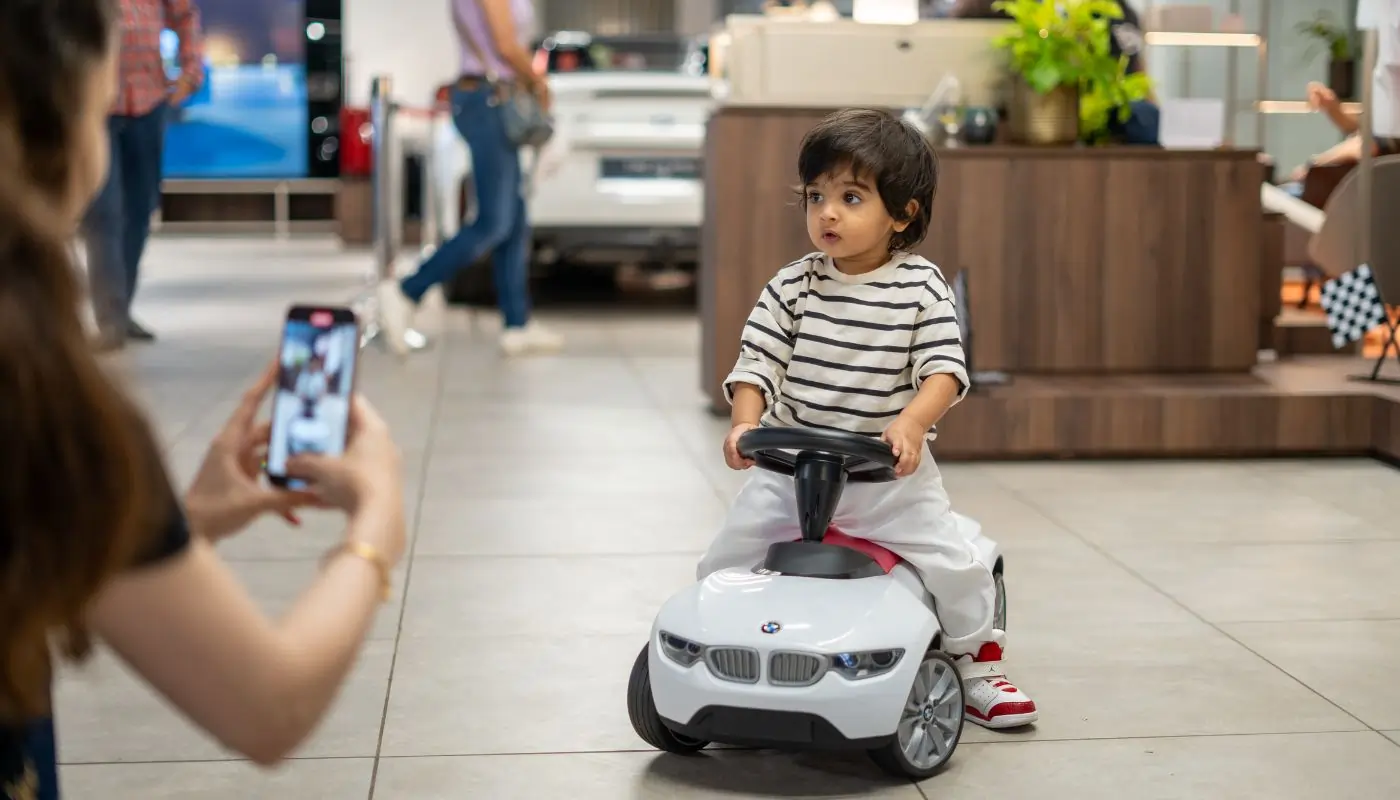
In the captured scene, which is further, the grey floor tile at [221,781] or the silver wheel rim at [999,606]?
the silver wheel rim at [999,606]

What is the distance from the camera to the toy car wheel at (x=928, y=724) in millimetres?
2398

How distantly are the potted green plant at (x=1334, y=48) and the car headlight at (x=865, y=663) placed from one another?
1059 cm

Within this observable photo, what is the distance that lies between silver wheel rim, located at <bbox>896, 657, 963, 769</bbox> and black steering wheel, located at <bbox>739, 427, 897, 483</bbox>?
30cm

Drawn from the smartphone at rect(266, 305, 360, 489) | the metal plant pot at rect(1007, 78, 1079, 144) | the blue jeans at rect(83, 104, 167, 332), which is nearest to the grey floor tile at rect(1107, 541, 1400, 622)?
the metal plant pot at rect(1007, 78, 1079, 144)

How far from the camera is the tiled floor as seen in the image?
247 cm

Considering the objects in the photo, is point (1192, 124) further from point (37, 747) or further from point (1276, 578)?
point (37, 747)

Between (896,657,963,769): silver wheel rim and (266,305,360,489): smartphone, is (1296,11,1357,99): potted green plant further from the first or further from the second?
(266,305,360,489): smartphone

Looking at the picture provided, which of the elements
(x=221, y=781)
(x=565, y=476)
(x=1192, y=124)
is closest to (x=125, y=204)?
(x=565, y=476)

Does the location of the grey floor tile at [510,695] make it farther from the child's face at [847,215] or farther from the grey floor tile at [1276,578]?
the grey floor tile at [1276,578]

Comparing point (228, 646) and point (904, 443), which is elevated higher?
point (228, 646)

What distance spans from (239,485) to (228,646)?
297mm

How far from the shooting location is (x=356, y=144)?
55.6 feet

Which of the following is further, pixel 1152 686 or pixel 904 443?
pixel 1152 686

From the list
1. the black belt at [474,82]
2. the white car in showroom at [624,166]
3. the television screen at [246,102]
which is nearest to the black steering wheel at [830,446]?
the black belt at [474,82]
